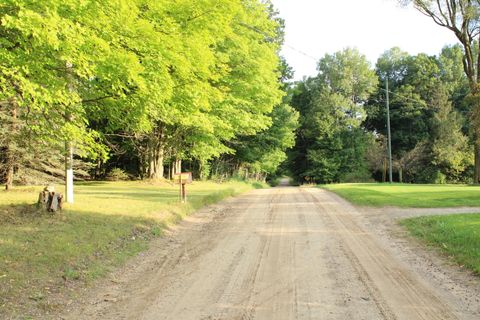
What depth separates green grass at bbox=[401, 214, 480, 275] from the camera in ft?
24.7

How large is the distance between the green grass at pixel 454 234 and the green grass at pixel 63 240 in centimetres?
607

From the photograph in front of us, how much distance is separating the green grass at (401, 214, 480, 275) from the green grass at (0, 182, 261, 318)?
19.9 feet

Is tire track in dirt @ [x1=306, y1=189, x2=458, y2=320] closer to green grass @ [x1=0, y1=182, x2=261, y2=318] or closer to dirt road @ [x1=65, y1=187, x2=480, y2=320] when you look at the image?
dirt road @ [x1=65, y1=187, x2=480, y2=320]

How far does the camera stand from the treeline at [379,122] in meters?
53.0

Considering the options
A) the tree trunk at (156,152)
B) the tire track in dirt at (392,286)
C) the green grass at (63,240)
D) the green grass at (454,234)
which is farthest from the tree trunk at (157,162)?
the tire track in dirt at (392,286)

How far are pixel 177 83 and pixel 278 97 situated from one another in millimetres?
16289

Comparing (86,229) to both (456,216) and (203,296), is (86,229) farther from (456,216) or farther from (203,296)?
(456,216)

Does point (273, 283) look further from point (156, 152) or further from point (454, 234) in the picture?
point (156, 152)

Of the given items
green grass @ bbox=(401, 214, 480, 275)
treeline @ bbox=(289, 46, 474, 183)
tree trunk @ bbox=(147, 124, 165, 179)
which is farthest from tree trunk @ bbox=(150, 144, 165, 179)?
treeline @ bbox=(289, 46, 474, 183)

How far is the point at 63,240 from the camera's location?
8.20 meters

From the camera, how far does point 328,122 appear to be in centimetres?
5728

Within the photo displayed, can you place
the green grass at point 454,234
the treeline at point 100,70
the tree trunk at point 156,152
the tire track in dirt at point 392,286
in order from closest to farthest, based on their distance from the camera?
1. the tire track in dirt at point 392,286
2. the treeline at point 100,70
3. the green grass at point 454,234
4. the tree trunk at point 156,152

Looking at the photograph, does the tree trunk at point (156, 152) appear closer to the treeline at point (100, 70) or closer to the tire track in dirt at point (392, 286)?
the treeline at point (100, 70)

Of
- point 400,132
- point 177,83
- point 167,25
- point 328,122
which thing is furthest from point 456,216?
point 400,132
